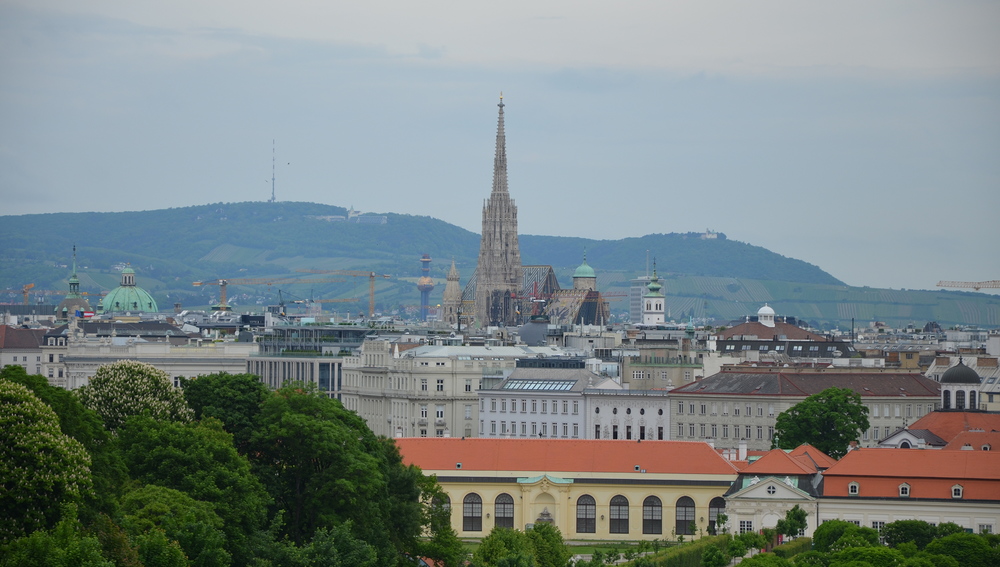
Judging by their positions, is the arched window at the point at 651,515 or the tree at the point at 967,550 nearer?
the tree at the point at 967,550

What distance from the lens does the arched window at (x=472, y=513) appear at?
138 meters

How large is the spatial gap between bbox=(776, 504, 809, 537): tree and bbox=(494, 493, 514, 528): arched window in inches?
694

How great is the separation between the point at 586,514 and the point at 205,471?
4153 centimetres

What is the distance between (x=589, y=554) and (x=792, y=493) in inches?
441

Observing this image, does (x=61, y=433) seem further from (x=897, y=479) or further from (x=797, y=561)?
(x=897, y=479)

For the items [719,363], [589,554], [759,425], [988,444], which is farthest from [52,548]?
[719,363]

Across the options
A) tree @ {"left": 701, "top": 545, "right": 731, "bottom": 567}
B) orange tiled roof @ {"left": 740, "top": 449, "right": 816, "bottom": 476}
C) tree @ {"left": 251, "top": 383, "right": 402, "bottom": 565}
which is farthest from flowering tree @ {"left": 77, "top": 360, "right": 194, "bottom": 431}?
orange tiled roof @ {"left": 740, "top": 449, "right": 816, "bottom": 476}

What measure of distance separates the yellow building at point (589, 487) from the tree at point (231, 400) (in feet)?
62.8

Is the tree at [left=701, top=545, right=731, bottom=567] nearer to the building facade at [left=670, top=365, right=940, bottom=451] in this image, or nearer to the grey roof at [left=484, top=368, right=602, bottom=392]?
the building facade at [left=670, top=365, right=940, bottom=451]

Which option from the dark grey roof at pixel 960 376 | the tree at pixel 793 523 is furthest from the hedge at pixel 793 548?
the dark grey roof at pixel 960 376

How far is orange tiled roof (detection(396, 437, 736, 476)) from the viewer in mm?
138750

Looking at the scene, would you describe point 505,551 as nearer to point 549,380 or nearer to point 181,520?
point 181,520

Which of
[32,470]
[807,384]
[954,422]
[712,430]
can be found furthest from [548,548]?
[807,384]

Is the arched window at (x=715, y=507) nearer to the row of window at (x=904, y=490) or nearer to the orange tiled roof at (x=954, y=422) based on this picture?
the row of window at (x=904, y=490)
